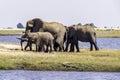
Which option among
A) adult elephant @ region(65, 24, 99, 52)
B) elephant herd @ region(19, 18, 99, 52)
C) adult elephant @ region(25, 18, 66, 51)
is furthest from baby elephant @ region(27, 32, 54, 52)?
adult elephant @ region(65, 24, 99, 52)

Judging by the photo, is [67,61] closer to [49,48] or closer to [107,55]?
[107,55]

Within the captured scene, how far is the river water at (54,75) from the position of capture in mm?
29625

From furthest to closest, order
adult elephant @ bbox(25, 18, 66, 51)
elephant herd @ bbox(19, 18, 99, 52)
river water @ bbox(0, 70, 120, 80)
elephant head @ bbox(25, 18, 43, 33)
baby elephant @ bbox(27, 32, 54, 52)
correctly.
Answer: elephant head @ bbox(25, 18, 43, 33)
adult elephant @ bbox(25, 18, 66, 51)
elephant herd @ bbox(19, 18, 99, 52)
baby elephant @ bbox(27, 32, 54, 52)
river water @ bbox(0, 70, 120, 80)

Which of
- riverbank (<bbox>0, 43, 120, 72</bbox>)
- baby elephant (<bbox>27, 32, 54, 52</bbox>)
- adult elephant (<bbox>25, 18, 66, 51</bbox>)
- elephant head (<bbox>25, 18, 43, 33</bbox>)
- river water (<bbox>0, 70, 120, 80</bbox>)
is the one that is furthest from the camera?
elephant head (<bbox>25, 18, 43, 33</bbox>)

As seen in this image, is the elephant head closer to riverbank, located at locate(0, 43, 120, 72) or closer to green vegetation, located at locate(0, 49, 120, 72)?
riverbank, located at locate(0, 43, 120, 72)

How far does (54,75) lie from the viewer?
30484 millimetres

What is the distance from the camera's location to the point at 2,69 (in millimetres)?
31766

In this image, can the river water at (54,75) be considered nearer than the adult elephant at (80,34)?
Yes

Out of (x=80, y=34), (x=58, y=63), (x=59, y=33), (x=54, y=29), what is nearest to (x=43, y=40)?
(x=54, y=29)

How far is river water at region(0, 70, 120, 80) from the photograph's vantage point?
29625 millimetres

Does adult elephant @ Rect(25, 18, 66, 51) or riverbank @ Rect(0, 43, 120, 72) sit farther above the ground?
adult elephant @ Rect(25, 18, 66, 51)

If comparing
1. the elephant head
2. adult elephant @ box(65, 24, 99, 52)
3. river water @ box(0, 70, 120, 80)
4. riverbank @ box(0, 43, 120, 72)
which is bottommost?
river water @ box(0, 70, 120, 80)

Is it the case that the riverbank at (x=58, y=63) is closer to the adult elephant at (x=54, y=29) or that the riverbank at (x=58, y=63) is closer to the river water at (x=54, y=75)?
the river water at (x=54, y=75)

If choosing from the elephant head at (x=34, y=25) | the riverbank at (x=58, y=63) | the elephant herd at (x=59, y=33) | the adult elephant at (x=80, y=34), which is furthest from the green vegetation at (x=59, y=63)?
the adult elephant at (x=80, y=34)
